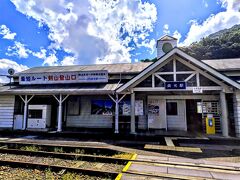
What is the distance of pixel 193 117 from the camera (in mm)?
12594

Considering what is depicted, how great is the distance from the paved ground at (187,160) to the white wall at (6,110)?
9024 mm

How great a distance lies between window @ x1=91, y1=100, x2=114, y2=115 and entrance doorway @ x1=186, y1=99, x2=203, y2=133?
542 cm

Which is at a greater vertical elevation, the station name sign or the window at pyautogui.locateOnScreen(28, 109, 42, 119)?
the station name sign

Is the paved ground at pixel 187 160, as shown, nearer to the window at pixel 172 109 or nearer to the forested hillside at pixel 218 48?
the window at pixel 172 109

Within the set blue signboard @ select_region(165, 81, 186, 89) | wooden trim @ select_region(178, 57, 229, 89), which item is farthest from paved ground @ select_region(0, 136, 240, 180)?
wooden trim @ select_region(178, 57, 229, 89)

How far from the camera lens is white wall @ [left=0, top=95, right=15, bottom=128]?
509 inches

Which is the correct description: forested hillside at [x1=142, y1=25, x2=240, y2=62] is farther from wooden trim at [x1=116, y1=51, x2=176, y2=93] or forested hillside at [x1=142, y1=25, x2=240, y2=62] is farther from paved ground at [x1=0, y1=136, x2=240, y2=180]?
paved ground at [x1=0, y1=136, x2=240, y2=180]

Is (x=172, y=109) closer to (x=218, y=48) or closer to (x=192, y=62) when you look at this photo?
(x=192, y=62)

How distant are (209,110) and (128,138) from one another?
624cm

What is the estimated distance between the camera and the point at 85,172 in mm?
5109

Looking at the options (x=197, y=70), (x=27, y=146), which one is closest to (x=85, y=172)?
(x=27, y=146)

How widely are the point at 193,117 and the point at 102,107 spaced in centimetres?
650

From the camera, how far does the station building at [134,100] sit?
10367 mm

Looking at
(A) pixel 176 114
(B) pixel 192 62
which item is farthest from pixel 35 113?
(B) pixel 192 62
